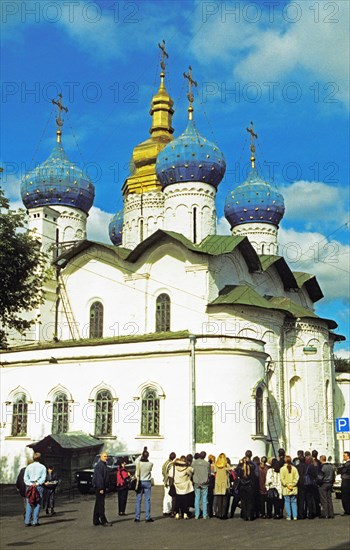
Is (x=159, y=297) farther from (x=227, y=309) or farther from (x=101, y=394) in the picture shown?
(x=101, y=394)

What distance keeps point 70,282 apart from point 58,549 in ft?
68.0

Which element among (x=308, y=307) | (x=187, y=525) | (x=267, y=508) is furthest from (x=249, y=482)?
(x=308, y=307)

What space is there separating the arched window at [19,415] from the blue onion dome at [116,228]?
1767 centimetres

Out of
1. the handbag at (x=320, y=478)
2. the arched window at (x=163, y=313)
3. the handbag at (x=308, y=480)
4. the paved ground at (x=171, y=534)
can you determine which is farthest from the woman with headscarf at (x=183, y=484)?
the arched window at (x=163, y=313)

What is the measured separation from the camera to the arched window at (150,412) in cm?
2341

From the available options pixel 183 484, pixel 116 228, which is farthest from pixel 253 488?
pixel 116 228

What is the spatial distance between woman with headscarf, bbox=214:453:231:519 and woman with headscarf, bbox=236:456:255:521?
0.94 ft

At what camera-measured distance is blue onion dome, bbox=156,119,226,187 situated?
3042cm

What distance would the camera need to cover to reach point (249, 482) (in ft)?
42.2

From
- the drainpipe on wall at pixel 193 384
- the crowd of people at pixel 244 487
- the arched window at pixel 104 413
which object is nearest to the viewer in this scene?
the crowd of people at pixel 244 487

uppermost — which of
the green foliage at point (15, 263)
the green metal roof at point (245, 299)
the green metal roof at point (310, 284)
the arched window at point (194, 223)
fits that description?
the arched window at point (194, 223)

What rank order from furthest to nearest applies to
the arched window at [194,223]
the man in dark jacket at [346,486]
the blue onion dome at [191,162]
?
the blue onion dome at [191,162] → the arched window at [194,223] → the man in dark jacket at [346,486]

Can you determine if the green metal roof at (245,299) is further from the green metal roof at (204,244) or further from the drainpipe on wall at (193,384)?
the drainpipe on wall at (193,384)

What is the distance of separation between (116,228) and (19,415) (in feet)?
60.8
